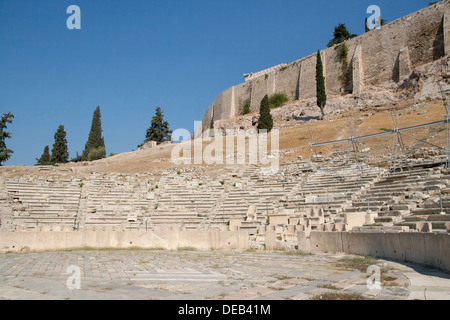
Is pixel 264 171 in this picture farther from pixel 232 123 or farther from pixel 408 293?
pixel 232 123

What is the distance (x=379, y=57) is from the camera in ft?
143

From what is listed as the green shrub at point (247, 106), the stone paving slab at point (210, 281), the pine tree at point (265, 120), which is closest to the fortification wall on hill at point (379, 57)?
the green shrub at point (247, 106)

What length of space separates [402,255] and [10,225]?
15.0 meters

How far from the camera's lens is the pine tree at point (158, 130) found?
182 ft

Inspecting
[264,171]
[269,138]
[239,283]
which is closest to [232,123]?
[269,138]

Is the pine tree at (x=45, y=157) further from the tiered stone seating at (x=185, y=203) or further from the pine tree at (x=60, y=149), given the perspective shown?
the tiered stone seating at (x=185, y=203)

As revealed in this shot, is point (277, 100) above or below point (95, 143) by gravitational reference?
above

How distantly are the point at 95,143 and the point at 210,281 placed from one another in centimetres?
4463

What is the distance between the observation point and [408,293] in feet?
15.9

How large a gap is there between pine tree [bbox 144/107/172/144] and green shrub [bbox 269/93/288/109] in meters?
14.9

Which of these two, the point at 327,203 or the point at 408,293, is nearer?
the point at 408,293
